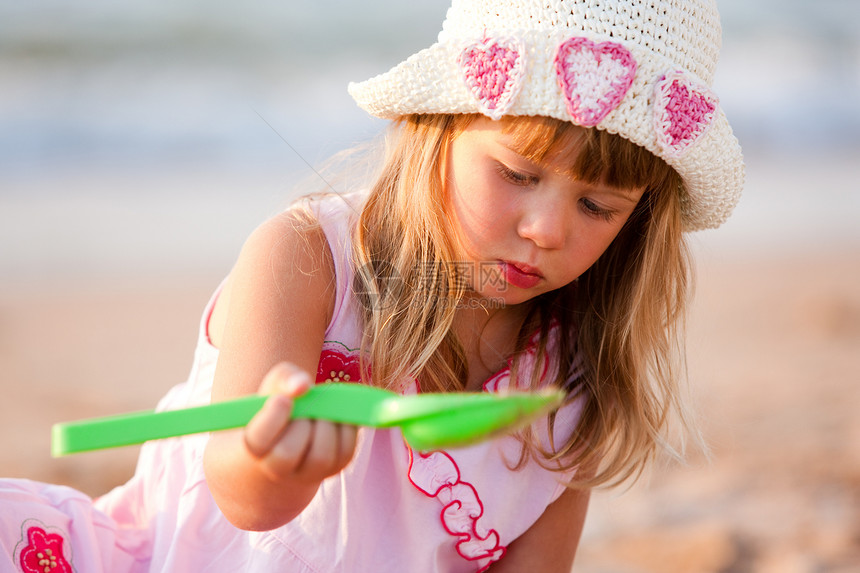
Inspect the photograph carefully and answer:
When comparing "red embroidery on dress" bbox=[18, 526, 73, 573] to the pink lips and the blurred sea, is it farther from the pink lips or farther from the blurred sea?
the blurred sea

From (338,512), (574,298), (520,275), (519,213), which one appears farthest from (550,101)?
(338,512)

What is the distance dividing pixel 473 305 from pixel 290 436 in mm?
730

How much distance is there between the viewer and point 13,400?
3109mm

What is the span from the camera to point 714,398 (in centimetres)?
325

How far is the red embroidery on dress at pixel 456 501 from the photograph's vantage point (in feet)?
5.31

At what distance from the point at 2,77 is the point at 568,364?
225 inches

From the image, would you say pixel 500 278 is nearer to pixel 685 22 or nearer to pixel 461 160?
pixel 461 160

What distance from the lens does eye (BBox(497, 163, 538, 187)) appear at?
1426 mm

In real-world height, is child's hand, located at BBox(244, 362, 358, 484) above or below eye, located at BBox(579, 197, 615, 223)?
below

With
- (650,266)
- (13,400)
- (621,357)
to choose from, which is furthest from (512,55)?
(13,400)

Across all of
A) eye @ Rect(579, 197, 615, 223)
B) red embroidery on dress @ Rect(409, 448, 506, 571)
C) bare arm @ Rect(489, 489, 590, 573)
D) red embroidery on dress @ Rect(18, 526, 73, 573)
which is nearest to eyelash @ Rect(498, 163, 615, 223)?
eye @ Rect(579, 197, 615, 223)

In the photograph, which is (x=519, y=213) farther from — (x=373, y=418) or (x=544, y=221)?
(x=373, y=418)

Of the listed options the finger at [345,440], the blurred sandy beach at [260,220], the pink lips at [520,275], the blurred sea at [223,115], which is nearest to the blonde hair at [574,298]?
the pink lips at [520,275]

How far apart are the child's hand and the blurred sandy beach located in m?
0.87
